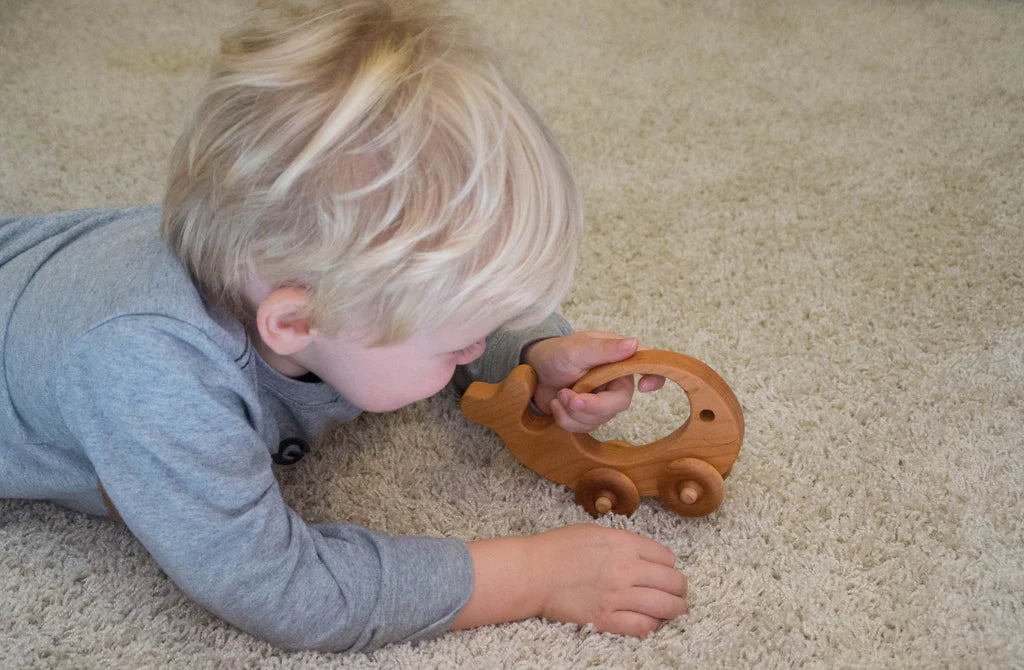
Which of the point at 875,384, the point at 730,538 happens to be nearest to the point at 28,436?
the point at 730,538

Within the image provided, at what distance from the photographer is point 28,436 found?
0.73 m

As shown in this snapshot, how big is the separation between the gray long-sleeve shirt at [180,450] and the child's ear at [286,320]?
0.05 meters

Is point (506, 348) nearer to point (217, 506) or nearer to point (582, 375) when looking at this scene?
point (582, 375)

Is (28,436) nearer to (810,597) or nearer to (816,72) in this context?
(810,597)

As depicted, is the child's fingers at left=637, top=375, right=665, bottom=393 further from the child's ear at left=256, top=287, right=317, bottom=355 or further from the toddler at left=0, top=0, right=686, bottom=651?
the child's ear at left=256, top=287, right=317, bottom=355

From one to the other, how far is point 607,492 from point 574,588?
10 centimetres

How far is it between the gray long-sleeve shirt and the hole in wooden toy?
22 cm

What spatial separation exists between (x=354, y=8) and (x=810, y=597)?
0.56 m

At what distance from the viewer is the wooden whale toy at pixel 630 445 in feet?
2.42

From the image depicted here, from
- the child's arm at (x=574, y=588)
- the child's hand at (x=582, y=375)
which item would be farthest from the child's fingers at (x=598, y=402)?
the child's arm at (x=574, y=588)

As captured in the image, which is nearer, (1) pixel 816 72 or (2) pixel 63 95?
(2) pixel 63 95

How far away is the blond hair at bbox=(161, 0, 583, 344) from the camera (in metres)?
0.56

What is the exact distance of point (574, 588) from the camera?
2.32 ft

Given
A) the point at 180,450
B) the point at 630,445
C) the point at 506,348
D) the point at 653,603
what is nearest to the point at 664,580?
the point at 653,603
